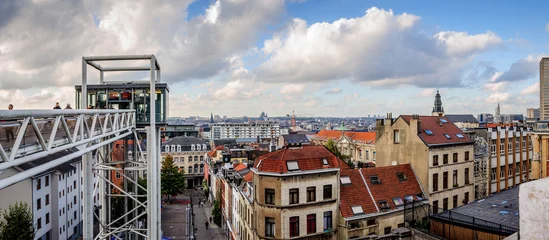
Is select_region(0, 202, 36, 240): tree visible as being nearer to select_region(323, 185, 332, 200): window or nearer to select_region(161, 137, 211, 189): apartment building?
select_region(323, 185, 332, 200): window

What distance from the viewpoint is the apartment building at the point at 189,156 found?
8744cm

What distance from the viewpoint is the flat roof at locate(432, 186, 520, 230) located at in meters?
21.0

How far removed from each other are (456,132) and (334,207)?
19513mm

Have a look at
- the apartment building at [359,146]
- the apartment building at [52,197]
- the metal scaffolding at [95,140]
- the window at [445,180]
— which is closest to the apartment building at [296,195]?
the metal scaffolding at [95,140]

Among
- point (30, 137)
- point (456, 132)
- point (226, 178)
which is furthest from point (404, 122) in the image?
point (30, 137)

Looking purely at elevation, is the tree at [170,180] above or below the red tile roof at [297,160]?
below

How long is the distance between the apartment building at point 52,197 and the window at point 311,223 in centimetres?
2355

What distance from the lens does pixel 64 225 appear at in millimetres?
46969

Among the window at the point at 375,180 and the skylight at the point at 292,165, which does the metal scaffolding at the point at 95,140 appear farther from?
the window at the point at 375,180

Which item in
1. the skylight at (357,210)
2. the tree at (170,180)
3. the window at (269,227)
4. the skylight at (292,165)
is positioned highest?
the skylight at (292,165)

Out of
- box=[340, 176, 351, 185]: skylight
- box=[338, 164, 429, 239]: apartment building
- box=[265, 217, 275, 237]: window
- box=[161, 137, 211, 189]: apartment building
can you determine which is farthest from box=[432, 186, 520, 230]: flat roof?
→ box=[161, 137, 211, 189]: apartment building

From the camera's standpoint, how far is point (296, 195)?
1088 inches

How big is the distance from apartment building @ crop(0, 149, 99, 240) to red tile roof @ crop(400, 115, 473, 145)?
109ft

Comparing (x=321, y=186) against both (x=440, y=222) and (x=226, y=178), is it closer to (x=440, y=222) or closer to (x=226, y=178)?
(x=440, y=222)
